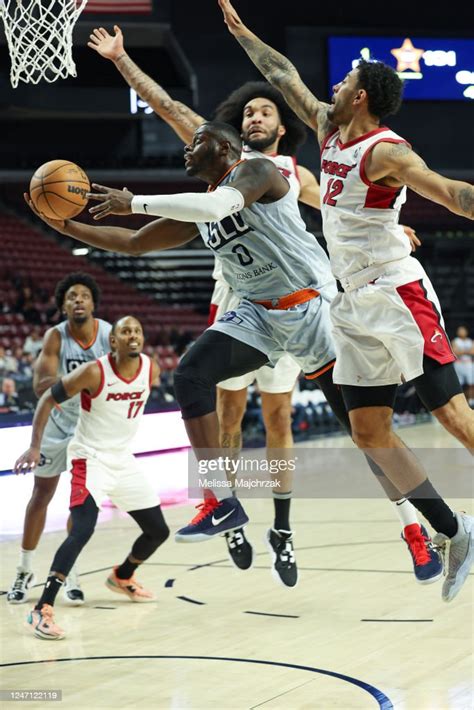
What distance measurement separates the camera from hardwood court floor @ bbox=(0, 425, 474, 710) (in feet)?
14.7

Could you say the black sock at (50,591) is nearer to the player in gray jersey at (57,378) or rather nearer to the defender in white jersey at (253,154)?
the player in gray jersey at (57,378)

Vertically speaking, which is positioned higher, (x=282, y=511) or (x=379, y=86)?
(x=379, y=86)

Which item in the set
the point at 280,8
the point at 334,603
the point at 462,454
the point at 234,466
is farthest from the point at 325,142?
the point at 280,8

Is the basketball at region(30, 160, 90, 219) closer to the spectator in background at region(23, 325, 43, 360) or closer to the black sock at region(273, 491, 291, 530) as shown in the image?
the black sock at region(273, 491, 291, 530)

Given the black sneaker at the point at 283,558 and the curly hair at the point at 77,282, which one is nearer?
the black sneaker at the point at 283,558

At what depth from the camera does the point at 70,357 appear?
6.69 m

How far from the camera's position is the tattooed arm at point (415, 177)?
3.49 m

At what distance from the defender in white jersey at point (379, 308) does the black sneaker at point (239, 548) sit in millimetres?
933

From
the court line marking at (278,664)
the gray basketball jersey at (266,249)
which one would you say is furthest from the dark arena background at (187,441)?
the gray basketball jersey at (266,249)

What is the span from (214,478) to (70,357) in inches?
91.7

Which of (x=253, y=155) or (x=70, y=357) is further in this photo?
(x=70, y=357)

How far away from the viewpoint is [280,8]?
1920 cm

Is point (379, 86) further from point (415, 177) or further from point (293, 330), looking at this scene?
point (293, 330)

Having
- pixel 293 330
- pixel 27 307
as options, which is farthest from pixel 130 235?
pixel 27 307
